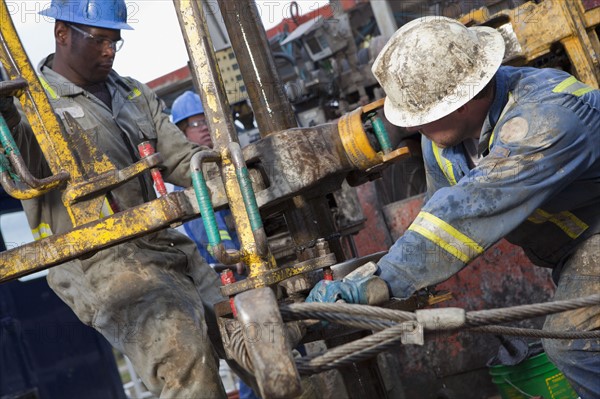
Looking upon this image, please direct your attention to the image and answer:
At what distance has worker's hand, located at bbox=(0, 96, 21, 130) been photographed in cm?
274

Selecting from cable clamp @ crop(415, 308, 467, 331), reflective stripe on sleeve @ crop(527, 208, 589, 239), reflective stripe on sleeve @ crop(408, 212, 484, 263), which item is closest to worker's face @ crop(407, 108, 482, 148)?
reflective stripe on sleeve @ crop(527, 208, 589, 239)

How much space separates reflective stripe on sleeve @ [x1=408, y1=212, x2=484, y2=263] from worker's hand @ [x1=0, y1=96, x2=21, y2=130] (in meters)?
1.46

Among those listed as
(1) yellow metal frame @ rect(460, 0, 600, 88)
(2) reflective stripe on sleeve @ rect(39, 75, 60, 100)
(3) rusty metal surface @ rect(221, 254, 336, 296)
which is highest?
(2) reflective stripe on sleeve @ rect(39, 75, 60, 100)

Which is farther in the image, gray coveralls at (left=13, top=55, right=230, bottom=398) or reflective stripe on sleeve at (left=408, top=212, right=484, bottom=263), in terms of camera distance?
gray coveralls at (left=13, top=55, right=230, bottom=398)

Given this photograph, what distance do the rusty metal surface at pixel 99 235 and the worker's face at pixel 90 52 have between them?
118 centimetres

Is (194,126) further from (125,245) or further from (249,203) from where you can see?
(249,203)

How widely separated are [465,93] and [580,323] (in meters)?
0.89

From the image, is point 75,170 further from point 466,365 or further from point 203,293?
point 466,365

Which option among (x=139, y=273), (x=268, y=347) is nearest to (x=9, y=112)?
(x=139, y=273)

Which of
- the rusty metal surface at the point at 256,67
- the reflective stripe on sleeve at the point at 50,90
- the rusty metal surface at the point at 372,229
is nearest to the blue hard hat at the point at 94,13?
the reflective stripe on sleeve at the point at 50,90

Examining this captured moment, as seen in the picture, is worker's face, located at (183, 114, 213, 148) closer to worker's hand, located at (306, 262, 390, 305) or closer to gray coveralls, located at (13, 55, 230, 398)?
gray coveralls, located at (13, 55, 230, 398)

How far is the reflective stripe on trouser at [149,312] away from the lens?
289 cm

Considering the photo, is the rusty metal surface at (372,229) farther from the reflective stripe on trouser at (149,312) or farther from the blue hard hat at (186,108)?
the reflective stripe on trouser at (149,312)

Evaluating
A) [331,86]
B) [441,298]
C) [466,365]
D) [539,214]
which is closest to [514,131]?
[539,214]
